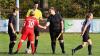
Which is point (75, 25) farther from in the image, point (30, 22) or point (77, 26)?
point (30, 22)

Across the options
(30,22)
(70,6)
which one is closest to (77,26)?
(30,22)

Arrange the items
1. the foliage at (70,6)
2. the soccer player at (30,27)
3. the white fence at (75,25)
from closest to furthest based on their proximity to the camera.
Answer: the soccer player at (30,27) → the white fence at (75,25) → the foliage at (70,6)

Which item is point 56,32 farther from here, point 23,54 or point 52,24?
point 23,54

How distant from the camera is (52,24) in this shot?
63.5 feet

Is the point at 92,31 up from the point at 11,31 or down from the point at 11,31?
down

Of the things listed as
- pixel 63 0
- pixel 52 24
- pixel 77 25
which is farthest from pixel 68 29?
pixel 63 0

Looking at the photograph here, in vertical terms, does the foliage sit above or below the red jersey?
below

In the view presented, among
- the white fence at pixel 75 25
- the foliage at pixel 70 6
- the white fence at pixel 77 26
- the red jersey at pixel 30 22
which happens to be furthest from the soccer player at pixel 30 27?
the foliage at pixel 70 6

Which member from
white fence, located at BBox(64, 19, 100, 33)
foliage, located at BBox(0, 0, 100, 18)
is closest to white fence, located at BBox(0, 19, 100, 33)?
white fence, located at BBox(64, 19, 100, 33)

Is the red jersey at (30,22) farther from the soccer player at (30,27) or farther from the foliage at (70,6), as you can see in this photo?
the foliage at (70,6)

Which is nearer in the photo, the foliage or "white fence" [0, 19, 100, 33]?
"white fence" [0, 19, 100, 33]

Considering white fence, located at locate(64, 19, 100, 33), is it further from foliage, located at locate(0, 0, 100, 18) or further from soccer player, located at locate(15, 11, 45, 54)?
soccer player, located at locate(15, 11, 45, 54)

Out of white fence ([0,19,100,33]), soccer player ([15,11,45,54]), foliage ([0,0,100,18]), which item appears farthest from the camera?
foliage ([0,0,100,18])

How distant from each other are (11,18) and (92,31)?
22.5 meters
